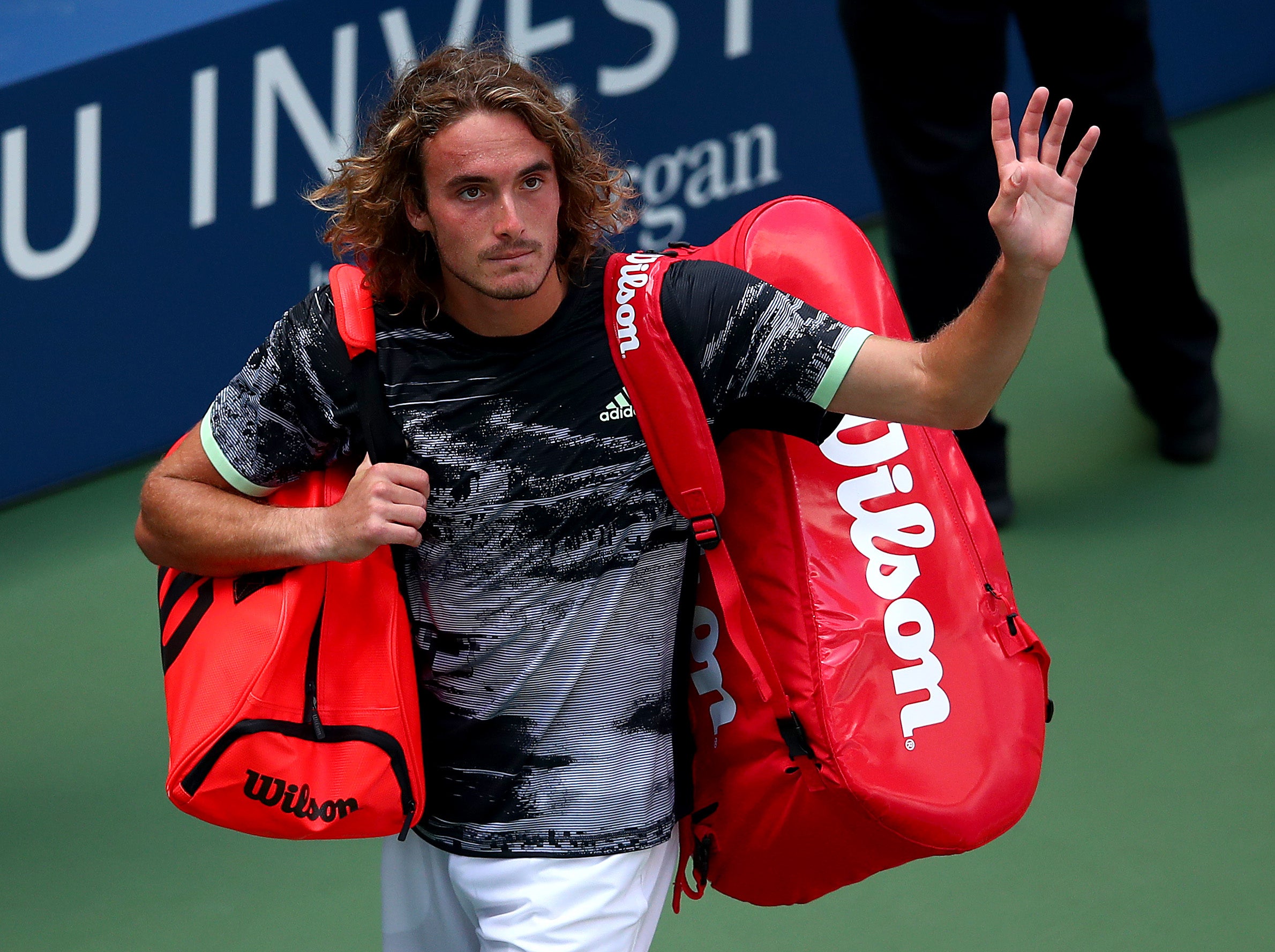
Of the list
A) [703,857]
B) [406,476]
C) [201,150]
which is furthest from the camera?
[201,150]

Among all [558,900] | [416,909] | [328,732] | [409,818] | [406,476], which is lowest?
[416,909]

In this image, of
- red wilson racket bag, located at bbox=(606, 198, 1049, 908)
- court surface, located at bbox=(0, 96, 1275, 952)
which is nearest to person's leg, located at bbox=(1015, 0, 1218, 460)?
court surface, located at bbox=(0, 96, 1275, 952)

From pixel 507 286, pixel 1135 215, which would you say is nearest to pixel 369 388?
pixel 507 286

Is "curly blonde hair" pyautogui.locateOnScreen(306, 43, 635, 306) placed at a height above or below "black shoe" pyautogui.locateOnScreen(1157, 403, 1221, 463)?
above

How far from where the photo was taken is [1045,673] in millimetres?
2062

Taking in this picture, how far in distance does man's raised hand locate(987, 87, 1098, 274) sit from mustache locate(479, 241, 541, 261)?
488 mm

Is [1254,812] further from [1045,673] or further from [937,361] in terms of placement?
[937,361]

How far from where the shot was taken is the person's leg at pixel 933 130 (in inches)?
129

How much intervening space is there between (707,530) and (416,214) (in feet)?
1.61

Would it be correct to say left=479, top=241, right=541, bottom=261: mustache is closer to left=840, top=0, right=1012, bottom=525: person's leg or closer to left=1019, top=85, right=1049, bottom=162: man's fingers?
left=1019, top=85, right=1049, bottom=162: man's fingers

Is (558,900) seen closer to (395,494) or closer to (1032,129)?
(395,494)

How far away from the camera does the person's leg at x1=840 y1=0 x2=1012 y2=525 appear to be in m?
3.29

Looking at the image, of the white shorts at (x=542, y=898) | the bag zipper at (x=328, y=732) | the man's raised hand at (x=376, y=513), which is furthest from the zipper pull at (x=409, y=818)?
the man's raised hand at (x=376, y=513)

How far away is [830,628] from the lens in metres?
1.92
